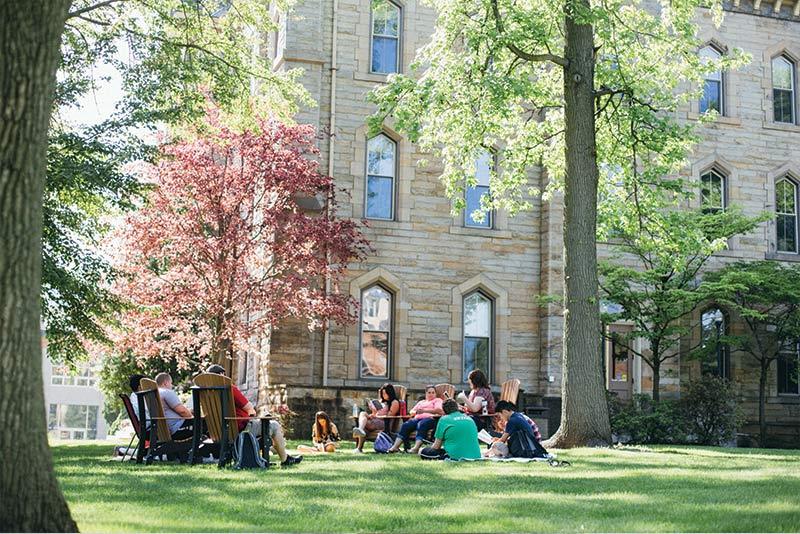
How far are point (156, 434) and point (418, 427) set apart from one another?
4.26m

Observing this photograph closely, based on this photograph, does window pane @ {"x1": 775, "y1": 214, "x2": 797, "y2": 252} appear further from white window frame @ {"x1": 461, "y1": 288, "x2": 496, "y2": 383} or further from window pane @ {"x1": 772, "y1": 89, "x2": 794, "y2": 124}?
white window frame @ {"x1": 461, "y1": 288, "x2": 496, "y2": 383}

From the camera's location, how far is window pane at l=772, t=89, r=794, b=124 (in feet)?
91.6

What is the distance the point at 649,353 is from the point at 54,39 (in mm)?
21029

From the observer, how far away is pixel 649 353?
1000 inches

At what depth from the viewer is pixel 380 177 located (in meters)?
24.5

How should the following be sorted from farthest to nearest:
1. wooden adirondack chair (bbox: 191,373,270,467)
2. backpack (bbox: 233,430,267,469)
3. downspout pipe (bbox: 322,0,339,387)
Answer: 1. downspout pipe (bbox: 322,0,339,387)
2. wooden adirondack chair (bbox: 191,373,270,467)
3. backpack (bbox: 233,430,267,469)

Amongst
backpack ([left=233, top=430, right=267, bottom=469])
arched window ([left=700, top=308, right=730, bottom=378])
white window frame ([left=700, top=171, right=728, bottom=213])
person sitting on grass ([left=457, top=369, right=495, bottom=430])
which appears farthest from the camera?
white window frame ([left=700, top=171, right=728, bottom=213])

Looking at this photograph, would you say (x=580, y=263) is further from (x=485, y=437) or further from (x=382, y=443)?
(x=382, y=443)

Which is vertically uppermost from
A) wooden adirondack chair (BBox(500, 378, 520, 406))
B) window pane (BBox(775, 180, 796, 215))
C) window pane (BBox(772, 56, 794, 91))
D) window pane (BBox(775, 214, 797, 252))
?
window pane (BBox(772, 56, 794, 91))

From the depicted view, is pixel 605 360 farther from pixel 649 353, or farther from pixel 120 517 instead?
pixel 120 517

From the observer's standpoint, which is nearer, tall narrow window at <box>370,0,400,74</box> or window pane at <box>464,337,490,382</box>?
window pane at <box>464,337,490,382</box>

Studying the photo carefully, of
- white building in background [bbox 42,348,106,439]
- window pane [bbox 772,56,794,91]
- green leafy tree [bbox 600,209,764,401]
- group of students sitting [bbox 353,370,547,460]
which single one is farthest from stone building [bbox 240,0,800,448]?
white building in background [bbox 42,348,106,439]

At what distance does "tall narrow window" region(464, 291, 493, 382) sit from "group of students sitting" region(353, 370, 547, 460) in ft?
19.1

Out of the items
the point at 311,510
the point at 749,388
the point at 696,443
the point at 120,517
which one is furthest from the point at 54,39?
the point at 749,388
